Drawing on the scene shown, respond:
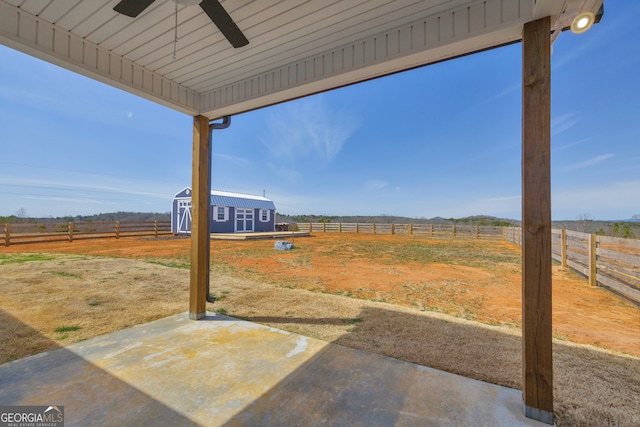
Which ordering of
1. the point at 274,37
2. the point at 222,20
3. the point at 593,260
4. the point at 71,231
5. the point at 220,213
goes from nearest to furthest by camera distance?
1. the point at 222,20
2. the point at 274,37
3. the point at 593,260
4. the point at 71,231
5. the point at 220,213

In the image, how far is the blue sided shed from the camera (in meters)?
15.2

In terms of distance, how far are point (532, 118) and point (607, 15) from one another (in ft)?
2.23

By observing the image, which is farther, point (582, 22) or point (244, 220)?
point (244, 220)

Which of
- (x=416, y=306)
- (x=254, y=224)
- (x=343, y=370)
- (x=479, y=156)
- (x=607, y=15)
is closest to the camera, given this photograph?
(x=607, y=15)

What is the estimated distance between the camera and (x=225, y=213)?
51.4 ft

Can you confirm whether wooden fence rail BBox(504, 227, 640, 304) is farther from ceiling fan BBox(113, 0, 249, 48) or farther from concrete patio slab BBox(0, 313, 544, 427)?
ceiling fan BBox(113, 0, 249, 48)

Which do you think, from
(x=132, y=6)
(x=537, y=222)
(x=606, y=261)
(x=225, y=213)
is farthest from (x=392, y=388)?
(x=225, y=213)

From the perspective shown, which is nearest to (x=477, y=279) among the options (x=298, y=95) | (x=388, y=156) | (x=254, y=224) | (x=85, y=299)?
(x=298, y=95)

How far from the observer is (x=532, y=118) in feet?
4.97

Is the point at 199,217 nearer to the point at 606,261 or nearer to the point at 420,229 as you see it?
the point at 606,261

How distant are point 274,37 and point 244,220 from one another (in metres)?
15.8

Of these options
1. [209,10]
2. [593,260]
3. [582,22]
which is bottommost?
[593,260]

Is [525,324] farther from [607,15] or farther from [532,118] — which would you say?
[607,15]

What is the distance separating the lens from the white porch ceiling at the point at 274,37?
1.68 metres
